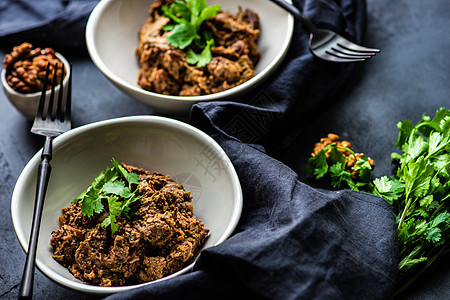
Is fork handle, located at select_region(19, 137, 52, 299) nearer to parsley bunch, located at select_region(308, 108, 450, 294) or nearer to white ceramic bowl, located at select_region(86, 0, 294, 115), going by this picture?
white ceramic bowl, located at select_region(86, 0, 294, 115)

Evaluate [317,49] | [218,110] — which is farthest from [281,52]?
[218,110]

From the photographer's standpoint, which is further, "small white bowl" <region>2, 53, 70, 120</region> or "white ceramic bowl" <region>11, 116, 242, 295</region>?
"small white bowl" <region>2, 53, 70, 120</region>

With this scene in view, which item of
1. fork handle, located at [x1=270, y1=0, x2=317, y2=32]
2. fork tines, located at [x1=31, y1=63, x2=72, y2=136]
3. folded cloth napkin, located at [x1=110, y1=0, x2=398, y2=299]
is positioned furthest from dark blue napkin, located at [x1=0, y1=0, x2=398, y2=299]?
fork tines, located at [x1=31, y1=63, x2=72, y2=136]

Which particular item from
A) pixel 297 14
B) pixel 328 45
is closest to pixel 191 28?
pixel 297 14

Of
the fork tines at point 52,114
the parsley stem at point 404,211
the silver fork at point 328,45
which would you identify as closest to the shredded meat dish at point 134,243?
the fork tines at point 52,114

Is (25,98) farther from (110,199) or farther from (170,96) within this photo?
(110,199)

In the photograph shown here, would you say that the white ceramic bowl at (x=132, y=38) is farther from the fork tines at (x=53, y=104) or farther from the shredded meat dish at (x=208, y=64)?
the fork tines at (x=53, y=104)
